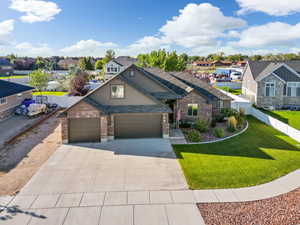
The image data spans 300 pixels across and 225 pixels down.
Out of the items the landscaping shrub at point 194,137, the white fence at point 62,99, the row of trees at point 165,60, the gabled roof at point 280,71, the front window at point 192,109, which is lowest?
the landscaping shrub at point 194,137

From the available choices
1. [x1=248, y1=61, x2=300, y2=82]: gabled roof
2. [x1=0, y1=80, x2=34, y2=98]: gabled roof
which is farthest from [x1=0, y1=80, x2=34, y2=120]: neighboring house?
[x1=248, y1=61, x2=300, y2=82]: gabled roof

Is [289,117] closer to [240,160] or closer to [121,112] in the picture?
[240,160]

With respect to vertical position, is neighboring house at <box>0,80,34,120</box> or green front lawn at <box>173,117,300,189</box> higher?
neighboring house at <box>0,80,34,120</box>

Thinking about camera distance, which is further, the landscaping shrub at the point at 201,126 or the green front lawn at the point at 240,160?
the landscaping shrub at the point at 201,126

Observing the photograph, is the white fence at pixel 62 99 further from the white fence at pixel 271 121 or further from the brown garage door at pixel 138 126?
the white fence at pixel 271 121

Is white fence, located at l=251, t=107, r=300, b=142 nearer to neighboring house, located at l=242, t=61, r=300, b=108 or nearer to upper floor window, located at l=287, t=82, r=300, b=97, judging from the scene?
neighboring house, located at l=242, t=61, r=300, b=108

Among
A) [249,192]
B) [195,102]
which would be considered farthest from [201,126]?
[249,192]

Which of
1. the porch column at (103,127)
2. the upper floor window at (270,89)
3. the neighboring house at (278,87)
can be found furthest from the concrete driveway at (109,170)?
the upper floor window at (270,89)
